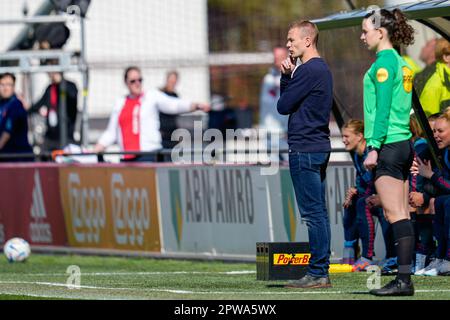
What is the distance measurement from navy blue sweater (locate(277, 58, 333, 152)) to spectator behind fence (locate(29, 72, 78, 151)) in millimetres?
9291

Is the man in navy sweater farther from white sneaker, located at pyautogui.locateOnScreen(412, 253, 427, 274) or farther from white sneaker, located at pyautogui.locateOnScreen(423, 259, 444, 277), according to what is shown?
white sneaker, located at pyautogui.locateOnScreen(412, 253, 427, 274)

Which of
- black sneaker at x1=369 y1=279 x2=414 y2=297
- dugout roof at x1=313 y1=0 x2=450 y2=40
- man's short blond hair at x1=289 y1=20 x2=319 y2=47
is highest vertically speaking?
dugout roof at x1=313 y1=0 x2=450 y2=40

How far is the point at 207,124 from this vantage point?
23.8 metres

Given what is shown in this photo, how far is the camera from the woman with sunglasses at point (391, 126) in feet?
30.4

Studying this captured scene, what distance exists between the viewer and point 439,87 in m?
12.4

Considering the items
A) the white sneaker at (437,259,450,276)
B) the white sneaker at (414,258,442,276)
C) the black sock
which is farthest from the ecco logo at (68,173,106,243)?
the black sock

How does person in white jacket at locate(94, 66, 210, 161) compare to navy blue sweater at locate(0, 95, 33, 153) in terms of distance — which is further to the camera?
navy blue sweater at locate(0, 95, 33, 153)

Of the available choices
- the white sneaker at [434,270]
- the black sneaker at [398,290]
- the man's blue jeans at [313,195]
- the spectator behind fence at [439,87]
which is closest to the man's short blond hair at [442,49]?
the spectator behind fence at [439,87]

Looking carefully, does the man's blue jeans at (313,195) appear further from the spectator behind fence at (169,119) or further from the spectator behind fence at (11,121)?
the spectator behind fence at (169,119)

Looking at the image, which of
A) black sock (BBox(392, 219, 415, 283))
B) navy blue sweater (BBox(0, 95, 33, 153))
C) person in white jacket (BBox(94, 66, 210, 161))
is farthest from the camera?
navy blue sweater (BBox(0, 95, 33, 153))

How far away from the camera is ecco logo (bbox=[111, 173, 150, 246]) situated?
15727 millimetres

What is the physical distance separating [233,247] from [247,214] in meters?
0.44

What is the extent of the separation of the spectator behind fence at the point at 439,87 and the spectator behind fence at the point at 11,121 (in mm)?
6896
